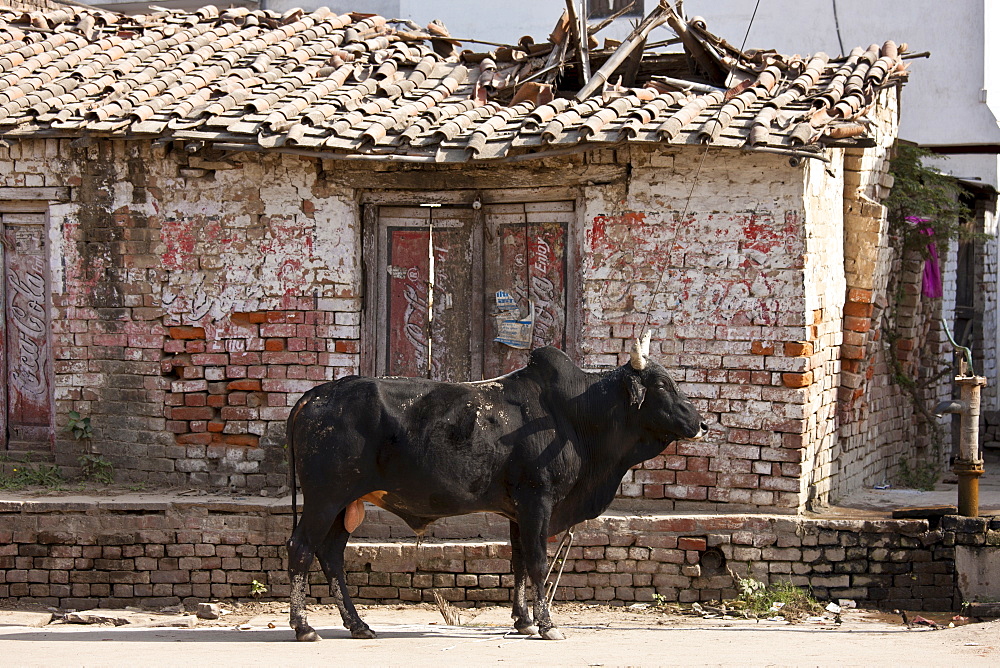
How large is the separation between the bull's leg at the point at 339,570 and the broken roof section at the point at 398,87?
2.60 m

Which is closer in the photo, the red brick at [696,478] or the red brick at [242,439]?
the red brick at [696,478]

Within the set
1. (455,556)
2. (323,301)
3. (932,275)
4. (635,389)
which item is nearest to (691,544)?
(455,556)

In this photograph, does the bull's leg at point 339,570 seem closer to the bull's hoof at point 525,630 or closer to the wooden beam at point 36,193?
the bull's hoof at point 525,630

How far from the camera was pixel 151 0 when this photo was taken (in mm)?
15398

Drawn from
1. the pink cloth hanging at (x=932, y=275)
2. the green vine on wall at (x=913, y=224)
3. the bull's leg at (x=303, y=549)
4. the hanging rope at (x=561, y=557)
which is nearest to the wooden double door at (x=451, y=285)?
the hanging rope at (x=561, y=557)

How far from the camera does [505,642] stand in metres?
6.04

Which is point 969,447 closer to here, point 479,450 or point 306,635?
point 479,450

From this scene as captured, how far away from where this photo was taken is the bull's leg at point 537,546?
6.09m

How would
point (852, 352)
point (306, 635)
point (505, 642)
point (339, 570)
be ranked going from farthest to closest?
point (852, 352)
point (339, 570)
point (306, 635)
point (505, 642)

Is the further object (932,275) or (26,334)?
(932,275)

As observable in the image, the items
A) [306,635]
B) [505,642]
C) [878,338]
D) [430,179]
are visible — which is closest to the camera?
[505,642]

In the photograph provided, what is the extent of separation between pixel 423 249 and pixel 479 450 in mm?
2577

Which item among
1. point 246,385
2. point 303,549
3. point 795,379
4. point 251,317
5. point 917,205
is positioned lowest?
point 303,549

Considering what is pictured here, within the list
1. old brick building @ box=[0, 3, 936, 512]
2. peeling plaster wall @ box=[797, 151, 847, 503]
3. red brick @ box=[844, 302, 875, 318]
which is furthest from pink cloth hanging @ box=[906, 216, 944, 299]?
peeling plaster wall @ box=[797, 151, 847, 503]
